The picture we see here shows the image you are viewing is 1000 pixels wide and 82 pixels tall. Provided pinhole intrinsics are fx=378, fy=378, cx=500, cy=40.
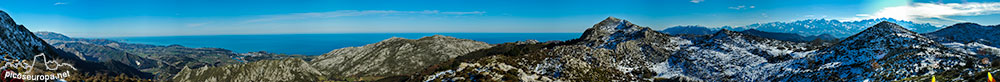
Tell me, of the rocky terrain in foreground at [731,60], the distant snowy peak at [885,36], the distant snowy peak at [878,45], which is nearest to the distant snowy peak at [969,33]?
the rocky terrain in foreground at [731,60]

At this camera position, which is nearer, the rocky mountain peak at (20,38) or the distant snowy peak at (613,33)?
the distant snowy peak at (613,33)

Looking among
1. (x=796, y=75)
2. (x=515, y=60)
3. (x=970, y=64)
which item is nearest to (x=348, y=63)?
(x=515, y=60)

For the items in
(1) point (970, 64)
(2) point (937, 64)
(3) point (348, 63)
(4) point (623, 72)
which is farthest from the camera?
(3) point (348, 63)

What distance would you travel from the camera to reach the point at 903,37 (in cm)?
4203

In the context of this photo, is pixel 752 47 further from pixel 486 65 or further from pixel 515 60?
pixel 486 65

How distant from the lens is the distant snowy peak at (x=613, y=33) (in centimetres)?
6302

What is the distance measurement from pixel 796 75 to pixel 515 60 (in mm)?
31932

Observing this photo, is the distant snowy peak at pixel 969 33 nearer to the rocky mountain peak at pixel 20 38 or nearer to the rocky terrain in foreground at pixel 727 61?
the rocky terrain in foreground at pixel 727 61

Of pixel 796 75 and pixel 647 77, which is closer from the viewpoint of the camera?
pixel 796 75

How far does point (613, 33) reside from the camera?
232 feet

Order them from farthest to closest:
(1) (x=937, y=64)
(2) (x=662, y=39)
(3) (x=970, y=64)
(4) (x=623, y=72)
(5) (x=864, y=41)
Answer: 1. (2) (x=662, y=39)
2. (4) (x=623, y=72)
3. (5) (x=864, y=41)
4. (1) (x=937, y=64)
5. (3) (x=970, y=64)

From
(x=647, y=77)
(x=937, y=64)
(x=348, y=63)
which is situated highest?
(x=937, y=64)

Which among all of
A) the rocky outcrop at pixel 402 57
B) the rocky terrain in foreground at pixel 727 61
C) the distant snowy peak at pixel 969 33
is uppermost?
the distant snowy peak at pixel 969 33

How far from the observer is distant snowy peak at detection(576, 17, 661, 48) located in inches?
2481
